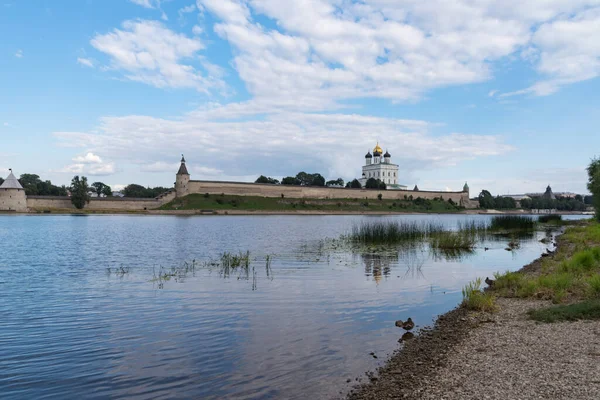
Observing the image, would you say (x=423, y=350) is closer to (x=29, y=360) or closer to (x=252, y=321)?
(x=252, y=321)

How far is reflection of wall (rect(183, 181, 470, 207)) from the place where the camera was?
8269cm

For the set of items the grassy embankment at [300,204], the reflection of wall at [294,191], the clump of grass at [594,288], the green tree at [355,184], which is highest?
the green tree at [355,184]

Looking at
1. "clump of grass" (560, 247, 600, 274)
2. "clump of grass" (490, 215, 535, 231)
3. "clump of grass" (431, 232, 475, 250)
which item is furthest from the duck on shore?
"clump of grass" (490, 215, 535, 231)

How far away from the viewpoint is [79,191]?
228 feet

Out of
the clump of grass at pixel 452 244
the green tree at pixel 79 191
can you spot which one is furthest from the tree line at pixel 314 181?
the clump of grass at pixel 452 244

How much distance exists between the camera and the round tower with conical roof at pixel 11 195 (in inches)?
2618

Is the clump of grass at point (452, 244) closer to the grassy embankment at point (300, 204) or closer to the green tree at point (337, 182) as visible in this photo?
the grassy embankment at point (300, 204)

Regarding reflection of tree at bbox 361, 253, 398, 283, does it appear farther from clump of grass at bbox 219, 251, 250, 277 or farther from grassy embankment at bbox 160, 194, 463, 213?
grassy embankment at bbox 160, 194, 463, 213

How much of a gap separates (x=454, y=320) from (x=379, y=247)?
524 inches

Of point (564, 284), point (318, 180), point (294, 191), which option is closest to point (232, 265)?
point (564, 284)

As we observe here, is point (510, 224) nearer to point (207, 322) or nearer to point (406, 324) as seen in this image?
point (406, 324)

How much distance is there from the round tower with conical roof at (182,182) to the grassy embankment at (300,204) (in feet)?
7.00

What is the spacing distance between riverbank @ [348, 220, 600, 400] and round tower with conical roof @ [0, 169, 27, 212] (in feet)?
242

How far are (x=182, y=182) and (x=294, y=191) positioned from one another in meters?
22.2
